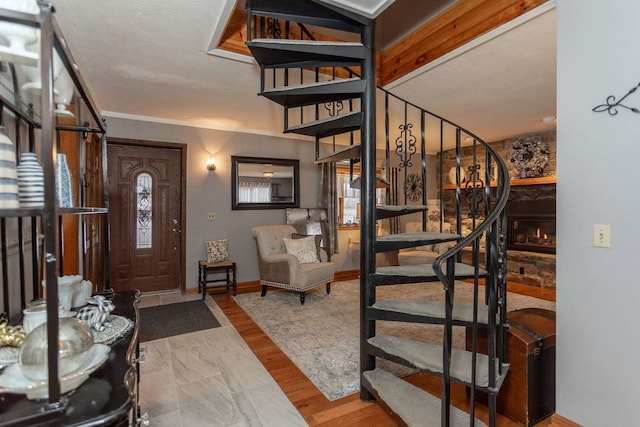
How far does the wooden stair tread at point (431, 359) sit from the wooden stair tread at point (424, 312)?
15 cm

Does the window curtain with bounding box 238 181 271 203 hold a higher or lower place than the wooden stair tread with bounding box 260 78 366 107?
lower

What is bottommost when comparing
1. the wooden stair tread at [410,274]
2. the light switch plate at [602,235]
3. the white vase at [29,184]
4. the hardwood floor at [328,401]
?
the hardwood floor at [328,401]

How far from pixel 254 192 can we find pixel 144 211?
5.11ft

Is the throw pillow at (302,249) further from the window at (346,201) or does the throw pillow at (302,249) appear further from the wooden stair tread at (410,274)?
the wooden stair tread at (410,274)

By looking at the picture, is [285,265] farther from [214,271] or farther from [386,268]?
[386,268]

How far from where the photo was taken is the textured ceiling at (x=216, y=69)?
1.99 m

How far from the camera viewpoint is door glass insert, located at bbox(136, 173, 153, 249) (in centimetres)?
430

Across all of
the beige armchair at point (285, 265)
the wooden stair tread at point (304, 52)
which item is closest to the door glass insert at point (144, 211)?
the beige armchair at point (285, 265)

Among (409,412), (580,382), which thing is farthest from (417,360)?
(580,382)

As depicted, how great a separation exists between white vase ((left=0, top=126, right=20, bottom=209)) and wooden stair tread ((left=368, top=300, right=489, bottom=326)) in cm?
171

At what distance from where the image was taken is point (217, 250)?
4.50 metres

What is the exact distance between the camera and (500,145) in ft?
18.6

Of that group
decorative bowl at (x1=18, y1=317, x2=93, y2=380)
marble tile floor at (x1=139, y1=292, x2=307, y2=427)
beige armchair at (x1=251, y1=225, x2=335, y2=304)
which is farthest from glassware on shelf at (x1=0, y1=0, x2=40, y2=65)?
beige armchair at (x1=251, y1=225, x2=335, y2=304)

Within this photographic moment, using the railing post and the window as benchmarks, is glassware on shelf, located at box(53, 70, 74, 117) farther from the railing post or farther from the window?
the window
